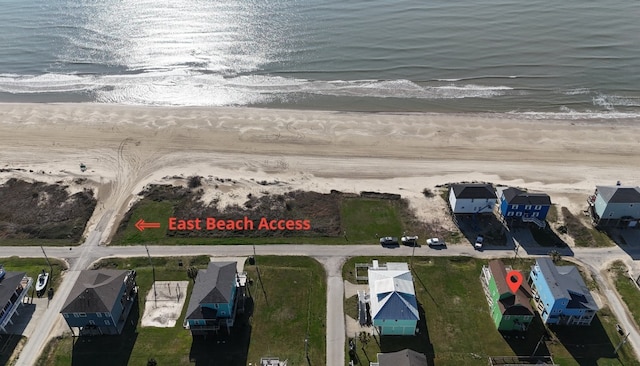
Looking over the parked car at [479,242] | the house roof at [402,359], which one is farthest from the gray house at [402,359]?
the parked car at [479,242]

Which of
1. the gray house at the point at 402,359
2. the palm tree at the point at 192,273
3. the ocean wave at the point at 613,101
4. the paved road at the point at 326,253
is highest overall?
the ocean wave at the point at 613,101

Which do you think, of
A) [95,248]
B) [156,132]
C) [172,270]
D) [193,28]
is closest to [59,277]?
[95,248]

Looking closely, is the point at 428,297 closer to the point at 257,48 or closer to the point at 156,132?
the point at 156,132

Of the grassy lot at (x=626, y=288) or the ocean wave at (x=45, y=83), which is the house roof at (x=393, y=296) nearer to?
the grassy lot at (x=626, y=288)

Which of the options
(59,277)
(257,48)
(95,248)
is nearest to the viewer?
(59,277)

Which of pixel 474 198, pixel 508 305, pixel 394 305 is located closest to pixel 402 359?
pixel 394 305

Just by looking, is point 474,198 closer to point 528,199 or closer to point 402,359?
point 528,199
